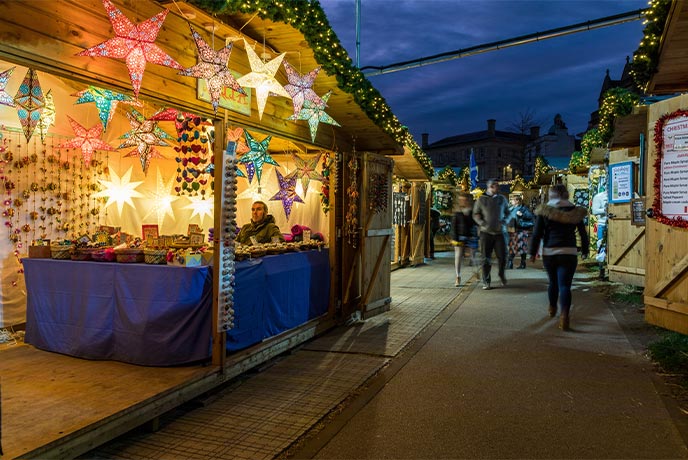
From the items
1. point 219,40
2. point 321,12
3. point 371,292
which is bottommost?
point 371,292

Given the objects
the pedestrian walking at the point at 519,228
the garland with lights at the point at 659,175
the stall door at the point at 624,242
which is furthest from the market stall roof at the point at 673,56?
the pedestrian walking at the point at 519,228

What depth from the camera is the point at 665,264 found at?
5.54 m

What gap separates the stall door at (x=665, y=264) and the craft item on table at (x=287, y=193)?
17.6 ft

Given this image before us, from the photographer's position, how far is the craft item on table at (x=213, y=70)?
448cm

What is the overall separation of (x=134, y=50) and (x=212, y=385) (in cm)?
313

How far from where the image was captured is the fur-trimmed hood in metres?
7.07

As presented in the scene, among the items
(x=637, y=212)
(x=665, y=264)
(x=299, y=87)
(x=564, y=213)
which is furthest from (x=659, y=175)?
(x=299, y=87)

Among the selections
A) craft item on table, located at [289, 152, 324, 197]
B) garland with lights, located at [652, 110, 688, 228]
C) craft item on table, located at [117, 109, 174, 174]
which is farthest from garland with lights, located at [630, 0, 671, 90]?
craft item on table, located at [117, 109, 174, 174]

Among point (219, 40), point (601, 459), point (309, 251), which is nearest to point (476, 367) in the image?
point (601, 459)

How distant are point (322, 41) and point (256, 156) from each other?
8.96ft

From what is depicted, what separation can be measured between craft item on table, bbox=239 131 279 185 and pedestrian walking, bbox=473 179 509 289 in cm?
499

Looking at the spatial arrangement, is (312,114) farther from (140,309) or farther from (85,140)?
(85,140)

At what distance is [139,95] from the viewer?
4.13 meters

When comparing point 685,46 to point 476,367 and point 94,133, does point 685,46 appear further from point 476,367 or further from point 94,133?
point 94,133
